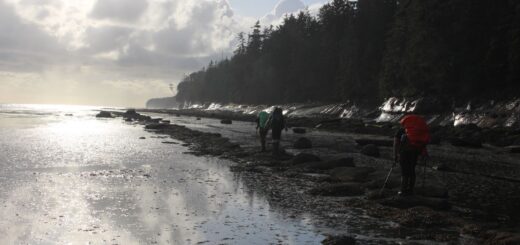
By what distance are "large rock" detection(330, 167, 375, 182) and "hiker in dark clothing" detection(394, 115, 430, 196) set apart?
9.07 feet

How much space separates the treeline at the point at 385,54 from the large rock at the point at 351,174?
3681 cm

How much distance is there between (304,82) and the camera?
328ft

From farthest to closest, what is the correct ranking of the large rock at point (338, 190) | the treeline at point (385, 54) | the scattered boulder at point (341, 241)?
the treeline at point (385, 54) → the large rock at point (338, 190) → the scattered boulder at point (341, 241)

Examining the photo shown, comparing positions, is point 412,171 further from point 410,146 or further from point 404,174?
point 410,146

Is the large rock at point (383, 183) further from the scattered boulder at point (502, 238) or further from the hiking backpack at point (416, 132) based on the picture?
the scattered boulder at point (502, 238)

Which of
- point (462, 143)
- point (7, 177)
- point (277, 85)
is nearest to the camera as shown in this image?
point (7, 177)

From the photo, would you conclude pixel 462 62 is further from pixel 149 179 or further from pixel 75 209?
pixel 75 209

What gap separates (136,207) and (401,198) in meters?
6.31

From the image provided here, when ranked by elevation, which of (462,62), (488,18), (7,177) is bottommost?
(7,177)

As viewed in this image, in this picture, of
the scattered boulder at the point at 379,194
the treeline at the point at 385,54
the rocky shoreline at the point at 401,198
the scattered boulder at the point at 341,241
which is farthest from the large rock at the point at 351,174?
the treeline at the point at 385,54

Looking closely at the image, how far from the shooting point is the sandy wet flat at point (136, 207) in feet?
27.5

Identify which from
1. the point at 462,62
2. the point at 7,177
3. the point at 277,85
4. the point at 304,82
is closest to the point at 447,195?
the point at 7,177

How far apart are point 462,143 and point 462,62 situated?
26.7 m

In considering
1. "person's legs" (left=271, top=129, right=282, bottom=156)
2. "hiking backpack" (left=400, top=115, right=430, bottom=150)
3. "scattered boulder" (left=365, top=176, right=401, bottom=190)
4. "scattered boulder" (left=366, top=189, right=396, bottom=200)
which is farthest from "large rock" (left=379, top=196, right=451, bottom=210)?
"person's legs" (left=271, top=129, right=282, bottom=156)
